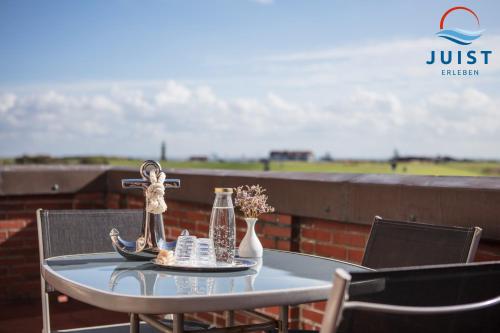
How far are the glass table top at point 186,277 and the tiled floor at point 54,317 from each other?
2.10 meters

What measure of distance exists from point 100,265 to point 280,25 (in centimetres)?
6675

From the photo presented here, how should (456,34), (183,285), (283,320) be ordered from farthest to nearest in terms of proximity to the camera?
(456,34) < (283,320) < (183,285)

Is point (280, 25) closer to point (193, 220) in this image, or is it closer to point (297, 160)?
point (297, 160)

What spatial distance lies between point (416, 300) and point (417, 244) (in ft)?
2.98

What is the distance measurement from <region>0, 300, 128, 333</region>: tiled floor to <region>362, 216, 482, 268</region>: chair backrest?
7.80ft

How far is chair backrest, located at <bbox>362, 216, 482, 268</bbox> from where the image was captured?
1953mm

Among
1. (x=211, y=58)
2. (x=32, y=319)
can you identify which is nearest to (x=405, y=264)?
(x=32, y=319)

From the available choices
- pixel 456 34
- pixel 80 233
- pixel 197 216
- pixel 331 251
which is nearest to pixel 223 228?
pixel 80 233

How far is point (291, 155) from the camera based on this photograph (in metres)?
45.0

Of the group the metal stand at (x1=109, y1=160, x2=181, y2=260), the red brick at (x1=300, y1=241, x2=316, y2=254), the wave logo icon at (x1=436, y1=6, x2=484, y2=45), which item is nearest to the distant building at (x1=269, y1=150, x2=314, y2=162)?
the wave logo icon at (x1=436, y1=6, x2=484, y2=45)

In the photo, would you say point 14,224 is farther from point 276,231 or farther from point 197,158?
point 197,158

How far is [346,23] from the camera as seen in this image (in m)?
68.4

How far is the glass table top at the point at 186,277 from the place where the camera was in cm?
165

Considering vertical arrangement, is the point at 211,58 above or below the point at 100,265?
above
